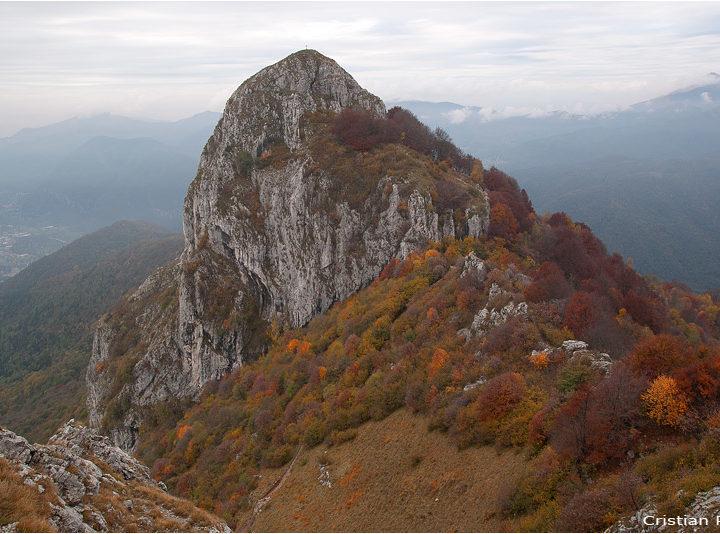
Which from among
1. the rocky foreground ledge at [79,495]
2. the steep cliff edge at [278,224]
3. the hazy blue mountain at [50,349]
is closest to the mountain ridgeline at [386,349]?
the steep cliff edge at [278,224]

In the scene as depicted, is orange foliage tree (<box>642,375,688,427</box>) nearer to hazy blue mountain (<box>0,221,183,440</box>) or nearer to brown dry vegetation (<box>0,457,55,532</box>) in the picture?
brown dry vegetation (<box>0,457,55,532</box>)

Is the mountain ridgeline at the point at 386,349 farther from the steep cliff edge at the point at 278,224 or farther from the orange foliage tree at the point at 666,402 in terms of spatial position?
the steep cliff edge at the point at 278,224

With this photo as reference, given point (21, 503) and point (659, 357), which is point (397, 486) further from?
point (21, 503)

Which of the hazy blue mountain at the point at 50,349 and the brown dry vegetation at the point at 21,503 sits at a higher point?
the brown dry vegetation at the point at 21,503

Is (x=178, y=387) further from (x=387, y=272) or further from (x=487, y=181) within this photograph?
(x=487, y=181)

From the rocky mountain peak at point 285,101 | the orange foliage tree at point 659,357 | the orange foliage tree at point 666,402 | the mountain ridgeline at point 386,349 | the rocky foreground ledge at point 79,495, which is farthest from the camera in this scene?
the rocky mountain peak at point 285,101
